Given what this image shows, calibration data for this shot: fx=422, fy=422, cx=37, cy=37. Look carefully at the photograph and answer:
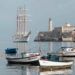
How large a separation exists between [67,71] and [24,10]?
156 metres

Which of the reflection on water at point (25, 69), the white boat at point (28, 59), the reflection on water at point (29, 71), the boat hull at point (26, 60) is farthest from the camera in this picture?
the white boat at point (28, 59)

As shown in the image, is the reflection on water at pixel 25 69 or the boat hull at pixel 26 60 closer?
the reflection on water at pixel 25 69

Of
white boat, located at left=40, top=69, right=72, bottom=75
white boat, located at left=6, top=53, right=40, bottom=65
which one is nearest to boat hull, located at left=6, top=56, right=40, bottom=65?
white boat, located at left=6, top=53, right=40, bottom=65

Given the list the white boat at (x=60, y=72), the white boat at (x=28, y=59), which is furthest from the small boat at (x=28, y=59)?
the white boat at (x=60, y=72)

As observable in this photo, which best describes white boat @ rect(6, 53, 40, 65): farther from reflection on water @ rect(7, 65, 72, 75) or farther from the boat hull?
reflection on water @ rect(7, 65, 72, 75)

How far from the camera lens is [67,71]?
4416 centimetres

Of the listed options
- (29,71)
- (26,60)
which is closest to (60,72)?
(29,71)

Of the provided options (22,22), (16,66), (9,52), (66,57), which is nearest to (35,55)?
(16,66)

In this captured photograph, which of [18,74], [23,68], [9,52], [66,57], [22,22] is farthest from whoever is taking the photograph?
[22,22]

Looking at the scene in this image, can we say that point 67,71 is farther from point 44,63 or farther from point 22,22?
point 22,22

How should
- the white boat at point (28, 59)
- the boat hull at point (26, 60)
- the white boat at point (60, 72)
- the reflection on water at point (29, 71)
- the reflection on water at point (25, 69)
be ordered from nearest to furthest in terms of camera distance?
1. the white boat at point (60, 72)
2. the reflection on water at point (29, 71)
3. the reflection on water at point (25, 69)
4. the boat hull at point (26, 60)
5. the white boat at point (28, 59)

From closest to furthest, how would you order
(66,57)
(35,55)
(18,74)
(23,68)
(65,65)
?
(18,74), (65,65), (23,68), (35,55), (66,57)

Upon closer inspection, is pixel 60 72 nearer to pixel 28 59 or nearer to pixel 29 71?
pixel 29 71

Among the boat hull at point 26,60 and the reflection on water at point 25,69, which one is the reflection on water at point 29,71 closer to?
the reflection on water at point 25,69
